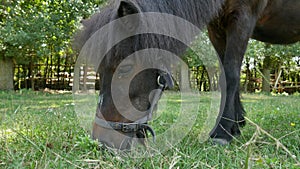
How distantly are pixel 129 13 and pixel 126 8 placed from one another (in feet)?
0.12

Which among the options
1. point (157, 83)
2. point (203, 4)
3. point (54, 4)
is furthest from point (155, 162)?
point (54, 4)

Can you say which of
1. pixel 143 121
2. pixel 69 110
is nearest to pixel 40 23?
pixel 69 110

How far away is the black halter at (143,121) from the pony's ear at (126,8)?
447 mm

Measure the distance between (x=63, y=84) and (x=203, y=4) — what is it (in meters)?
14.5

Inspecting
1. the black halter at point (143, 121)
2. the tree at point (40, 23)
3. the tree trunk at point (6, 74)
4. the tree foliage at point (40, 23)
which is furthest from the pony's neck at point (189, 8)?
the tree trunk at point (6, 74)

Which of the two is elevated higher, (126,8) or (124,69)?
(126,8)

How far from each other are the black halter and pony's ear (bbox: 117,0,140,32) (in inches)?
15.0

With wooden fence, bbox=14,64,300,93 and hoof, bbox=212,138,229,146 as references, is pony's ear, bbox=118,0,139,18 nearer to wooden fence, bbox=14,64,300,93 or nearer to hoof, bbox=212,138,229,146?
hoof, bbox=212,138,229,146

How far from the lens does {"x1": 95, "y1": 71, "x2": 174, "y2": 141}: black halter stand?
6.22 ft

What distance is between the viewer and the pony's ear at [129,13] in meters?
1.81

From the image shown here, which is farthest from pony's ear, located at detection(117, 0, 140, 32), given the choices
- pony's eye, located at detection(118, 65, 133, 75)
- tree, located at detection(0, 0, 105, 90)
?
tree, located at detection(0, 0, 105, 90)

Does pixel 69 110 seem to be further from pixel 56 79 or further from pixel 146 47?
pixel 56 79

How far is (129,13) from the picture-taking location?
1854mm

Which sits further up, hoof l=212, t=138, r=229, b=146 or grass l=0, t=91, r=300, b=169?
grass l=0, t=91, r=300, b=169
